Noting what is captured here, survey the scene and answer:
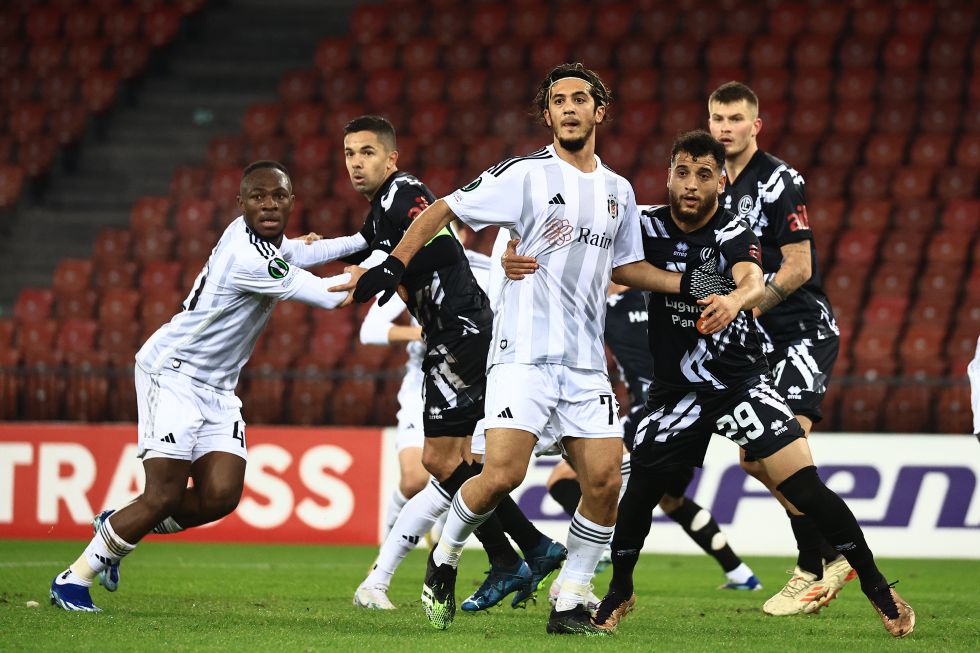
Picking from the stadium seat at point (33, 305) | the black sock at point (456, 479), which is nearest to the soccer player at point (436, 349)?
the black sock at point (456, 479)

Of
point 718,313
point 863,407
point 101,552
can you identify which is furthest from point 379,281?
point 863,407

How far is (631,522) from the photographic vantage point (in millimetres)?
6156

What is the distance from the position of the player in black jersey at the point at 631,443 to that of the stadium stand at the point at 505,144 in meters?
3.66

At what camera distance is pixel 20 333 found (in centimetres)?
1502

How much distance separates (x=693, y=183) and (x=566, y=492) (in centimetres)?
357

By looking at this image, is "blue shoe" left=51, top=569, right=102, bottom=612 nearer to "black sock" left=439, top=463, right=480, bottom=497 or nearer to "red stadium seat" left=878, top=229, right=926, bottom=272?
"black sock" left=439, top=463, right=480, bottom=497

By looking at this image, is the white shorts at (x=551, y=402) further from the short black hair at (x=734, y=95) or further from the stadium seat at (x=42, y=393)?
the stadium seat at (x=42, y=393)

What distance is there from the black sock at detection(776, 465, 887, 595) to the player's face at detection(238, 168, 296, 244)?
8.94 feet

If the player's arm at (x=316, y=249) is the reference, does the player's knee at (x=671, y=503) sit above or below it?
below

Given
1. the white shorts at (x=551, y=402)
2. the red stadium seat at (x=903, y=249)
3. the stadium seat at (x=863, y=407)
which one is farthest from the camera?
the red stadium seat at (x=903, y=249)

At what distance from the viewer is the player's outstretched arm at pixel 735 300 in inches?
223

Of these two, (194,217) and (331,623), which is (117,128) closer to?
(194,217)

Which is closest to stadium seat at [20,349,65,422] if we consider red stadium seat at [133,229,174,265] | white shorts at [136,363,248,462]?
red stadium seat at [133,229,174,265]

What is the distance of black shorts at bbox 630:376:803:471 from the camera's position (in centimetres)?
596
